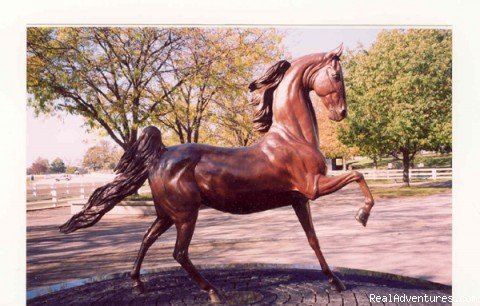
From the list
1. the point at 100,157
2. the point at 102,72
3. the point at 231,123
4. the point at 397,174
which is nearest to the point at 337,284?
the point at 397,174

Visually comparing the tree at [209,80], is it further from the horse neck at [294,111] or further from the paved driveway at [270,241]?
the horse neck at [294,111]

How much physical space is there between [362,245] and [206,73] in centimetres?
368

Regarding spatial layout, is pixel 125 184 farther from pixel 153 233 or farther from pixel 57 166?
pixel 57 166

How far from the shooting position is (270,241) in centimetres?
595

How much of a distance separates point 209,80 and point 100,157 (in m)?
2.15

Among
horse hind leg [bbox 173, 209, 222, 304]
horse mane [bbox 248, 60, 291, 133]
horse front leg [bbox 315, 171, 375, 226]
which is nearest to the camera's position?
horse front leg [bbox 315, 171, 375, 226]

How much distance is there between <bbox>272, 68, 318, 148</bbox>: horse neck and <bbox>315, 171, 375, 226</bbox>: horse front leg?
0.41 m

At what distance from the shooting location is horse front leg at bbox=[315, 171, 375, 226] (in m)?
3.46

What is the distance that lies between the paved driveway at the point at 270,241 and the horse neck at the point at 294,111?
8.00 ft

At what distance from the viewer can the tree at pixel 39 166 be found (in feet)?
17.0

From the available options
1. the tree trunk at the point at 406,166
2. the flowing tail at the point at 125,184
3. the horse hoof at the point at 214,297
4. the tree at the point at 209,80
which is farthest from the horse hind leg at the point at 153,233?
the tree trunk at the point at 406,166

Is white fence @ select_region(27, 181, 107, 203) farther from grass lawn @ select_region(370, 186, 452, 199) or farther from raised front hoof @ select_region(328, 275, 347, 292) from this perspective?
grass lawn @ select_region(370, 186, 452, 199)

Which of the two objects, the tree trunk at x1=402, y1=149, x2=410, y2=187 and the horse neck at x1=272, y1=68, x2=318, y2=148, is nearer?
the horse neck at x1=272, y1=68, x2=318, y2=148

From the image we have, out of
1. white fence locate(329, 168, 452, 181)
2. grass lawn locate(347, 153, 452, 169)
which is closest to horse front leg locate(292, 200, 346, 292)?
white fence locate(329, 168, 452, 181)
